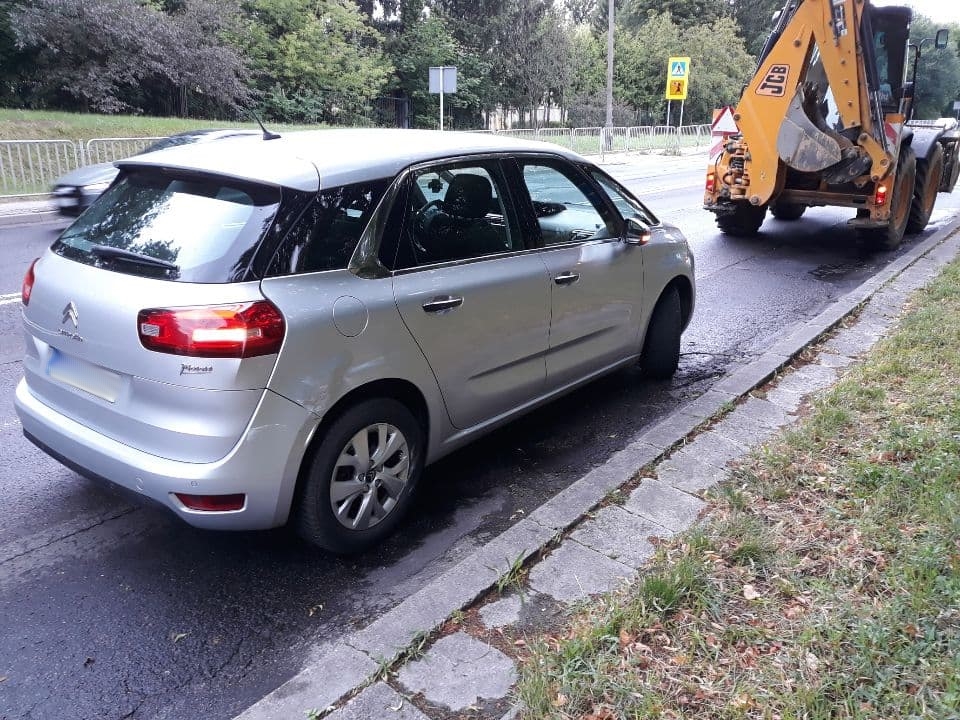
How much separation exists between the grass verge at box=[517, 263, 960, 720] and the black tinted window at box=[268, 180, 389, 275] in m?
1.63

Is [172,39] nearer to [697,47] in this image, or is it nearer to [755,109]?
[755,109]

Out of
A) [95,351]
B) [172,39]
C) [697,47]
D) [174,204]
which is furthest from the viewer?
[697,47]

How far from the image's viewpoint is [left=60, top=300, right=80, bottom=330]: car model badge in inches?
121

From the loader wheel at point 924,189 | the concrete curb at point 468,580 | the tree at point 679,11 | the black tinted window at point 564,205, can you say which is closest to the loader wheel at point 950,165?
the loader wheel at point 924,189

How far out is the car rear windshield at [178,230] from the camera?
2938 mm

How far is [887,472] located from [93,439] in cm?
343

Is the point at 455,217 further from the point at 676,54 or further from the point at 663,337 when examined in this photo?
the point at 676,54

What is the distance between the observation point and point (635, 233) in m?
4.75

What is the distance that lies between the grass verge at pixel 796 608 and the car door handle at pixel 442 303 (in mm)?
1371

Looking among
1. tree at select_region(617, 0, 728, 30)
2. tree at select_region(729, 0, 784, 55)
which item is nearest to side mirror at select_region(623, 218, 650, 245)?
tree at select_region(617, 0, 728, 30)

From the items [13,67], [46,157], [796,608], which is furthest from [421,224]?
[13,67]

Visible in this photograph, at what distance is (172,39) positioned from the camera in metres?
24.3

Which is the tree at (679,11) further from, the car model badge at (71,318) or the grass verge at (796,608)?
the car model badge at (71,318)

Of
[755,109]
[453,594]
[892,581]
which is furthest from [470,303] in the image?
[755,109]
